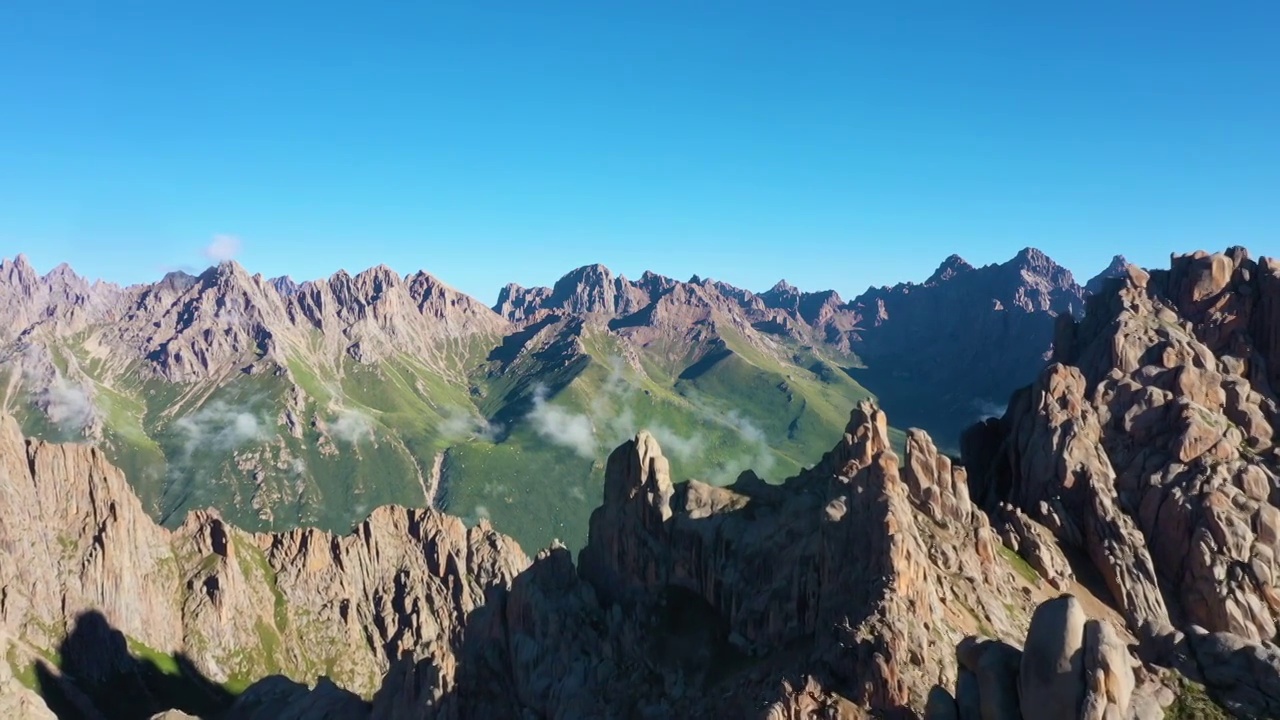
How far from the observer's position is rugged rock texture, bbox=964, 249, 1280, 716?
93.9m

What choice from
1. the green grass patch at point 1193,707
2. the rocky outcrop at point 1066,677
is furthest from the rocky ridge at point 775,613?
the green grass patch at point 1193,707

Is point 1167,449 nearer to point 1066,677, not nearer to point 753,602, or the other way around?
point 753,602

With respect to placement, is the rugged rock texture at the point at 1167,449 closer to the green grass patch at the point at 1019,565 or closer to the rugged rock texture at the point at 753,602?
the green grass patch at the point at 1019,565

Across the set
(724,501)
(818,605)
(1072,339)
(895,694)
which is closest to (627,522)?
(724,501)

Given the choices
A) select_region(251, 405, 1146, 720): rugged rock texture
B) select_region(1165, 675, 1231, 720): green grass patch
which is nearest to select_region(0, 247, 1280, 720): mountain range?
select_region(251, 405, 1146, 720): rugged rock texture

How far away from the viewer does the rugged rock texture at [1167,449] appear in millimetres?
93875

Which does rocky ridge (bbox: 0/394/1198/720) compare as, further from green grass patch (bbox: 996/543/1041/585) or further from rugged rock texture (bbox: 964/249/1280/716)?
rugged rock texture (bbox: 964/249/1280/716)

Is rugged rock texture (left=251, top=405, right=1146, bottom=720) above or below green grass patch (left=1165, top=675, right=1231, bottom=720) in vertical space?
above

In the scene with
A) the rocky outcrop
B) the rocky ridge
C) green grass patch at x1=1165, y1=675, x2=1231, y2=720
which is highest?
the rocky ridge

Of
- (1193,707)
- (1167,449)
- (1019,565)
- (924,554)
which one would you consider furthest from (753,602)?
(1167,449)

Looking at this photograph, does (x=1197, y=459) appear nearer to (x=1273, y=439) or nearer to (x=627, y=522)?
(x=1273, y=439)

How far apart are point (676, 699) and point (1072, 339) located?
102851 mm

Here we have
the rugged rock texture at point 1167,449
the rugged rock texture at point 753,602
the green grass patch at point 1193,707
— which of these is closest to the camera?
the green grass patch at point 1193,707

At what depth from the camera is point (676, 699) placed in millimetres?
92312
